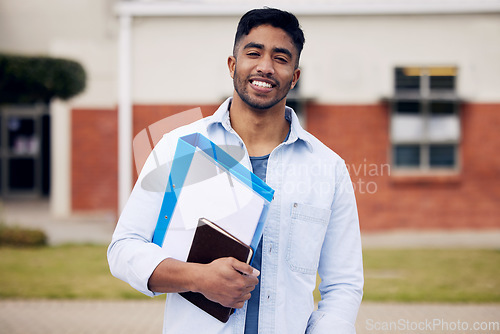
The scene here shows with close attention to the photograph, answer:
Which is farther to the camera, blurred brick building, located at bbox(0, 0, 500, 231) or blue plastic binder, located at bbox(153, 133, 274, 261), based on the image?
blurred brick building, located at bbox(0, 0, 500, 231)

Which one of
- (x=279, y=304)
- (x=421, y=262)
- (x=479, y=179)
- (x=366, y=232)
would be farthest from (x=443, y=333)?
(x=479, y=179)

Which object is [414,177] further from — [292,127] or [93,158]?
[292,127]

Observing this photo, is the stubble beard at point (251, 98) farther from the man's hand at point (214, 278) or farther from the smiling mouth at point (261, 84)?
the man's hand at point (214, 278)

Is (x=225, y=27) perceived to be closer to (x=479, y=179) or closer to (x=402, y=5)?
(x=402, y=5)

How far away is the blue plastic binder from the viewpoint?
1.65 meters

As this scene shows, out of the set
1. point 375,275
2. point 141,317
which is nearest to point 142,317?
point 141,317

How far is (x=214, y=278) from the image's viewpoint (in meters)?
1.55

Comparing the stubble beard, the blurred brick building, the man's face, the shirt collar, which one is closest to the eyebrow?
the man's face

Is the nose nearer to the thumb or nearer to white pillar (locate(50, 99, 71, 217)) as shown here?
the thumb

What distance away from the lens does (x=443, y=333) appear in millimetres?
5094

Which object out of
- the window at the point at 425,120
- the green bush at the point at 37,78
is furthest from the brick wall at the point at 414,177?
the green bush at the point at 37,78

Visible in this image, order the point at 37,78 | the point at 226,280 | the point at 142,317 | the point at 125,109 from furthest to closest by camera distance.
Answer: the point at 125,109
the point at 37,78
the point at 142,317
the point at 226,280

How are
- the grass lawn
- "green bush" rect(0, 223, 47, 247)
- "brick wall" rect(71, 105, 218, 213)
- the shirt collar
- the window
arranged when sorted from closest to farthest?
1. the shirt collar
2. the grass lawn
3. "green bush" rect(0, 223, 47, 247)
4. the window
5. "brick wall" rect(71, 105, 218, 213)

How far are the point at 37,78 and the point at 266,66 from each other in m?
8.35
